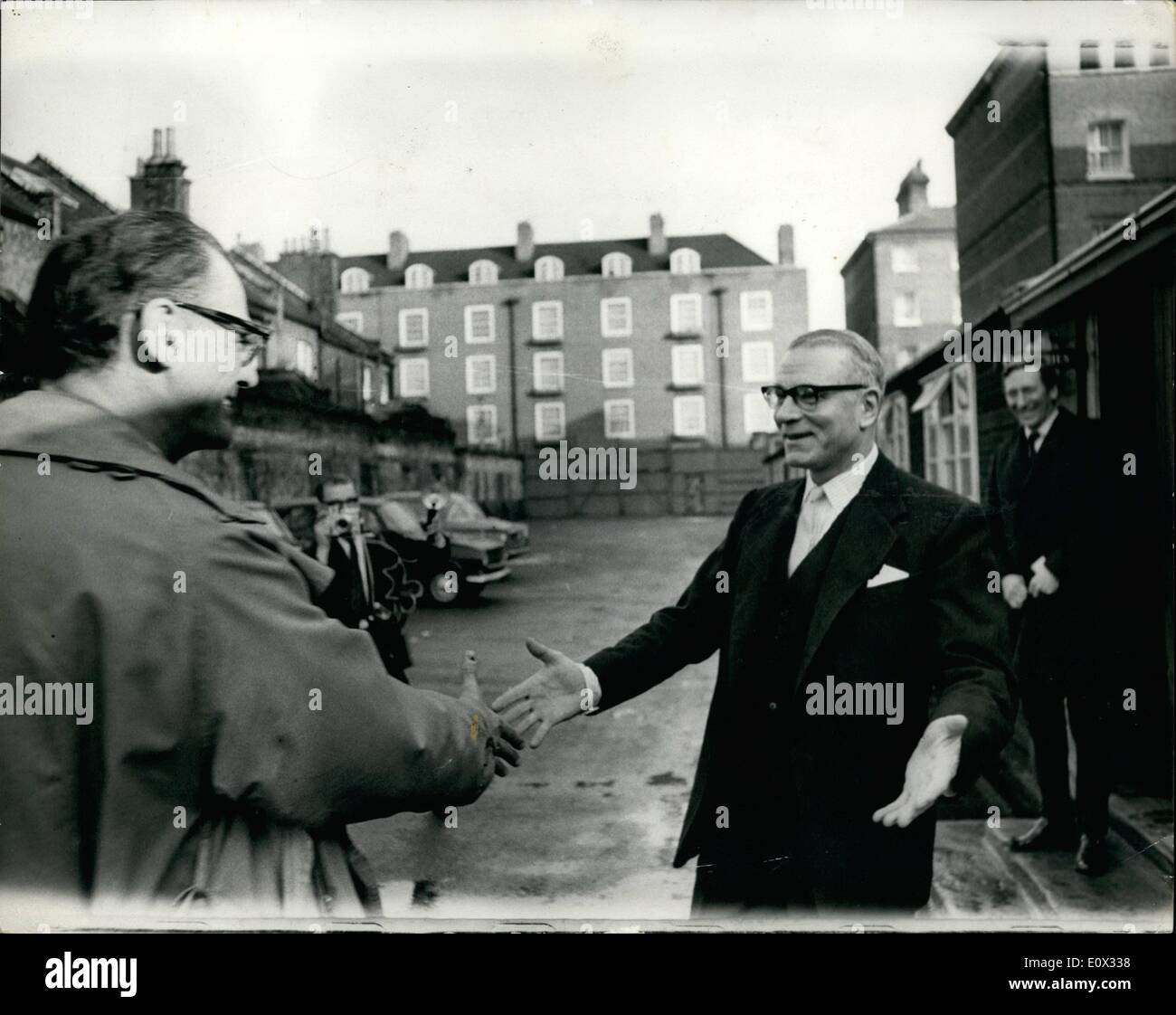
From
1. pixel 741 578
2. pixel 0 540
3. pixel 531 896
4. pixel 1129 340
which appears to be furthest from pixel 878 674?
pixel 0 540

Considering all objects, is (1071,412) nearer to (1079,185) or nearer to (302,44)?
(1079,185)

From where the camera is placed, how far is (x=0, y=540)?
1671 millimetres

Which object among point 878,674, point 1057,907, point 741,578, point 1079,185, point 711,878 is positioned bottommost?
point 1057,907

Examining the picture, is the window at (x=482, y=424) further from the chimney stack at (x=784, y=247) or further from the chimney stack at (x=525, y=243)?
the chimney stack at (x=784, y=247)

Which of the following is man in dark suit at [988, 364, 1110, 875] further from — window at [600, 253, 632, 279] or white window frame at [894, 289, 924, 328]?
window at [600, 253, 632, 279]

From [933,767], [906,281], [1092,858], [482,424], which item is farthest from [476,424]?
[1092,858]

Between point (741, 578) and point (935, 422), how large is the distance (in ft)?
2.95

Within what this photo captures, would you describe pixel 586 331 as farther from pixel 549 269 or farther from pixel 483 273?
pixel 483 273

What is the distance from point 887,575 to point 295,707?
1.46 meters

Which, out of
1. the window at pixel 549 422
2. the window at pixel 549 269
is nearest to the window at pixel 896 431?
the window at pixel 549 422

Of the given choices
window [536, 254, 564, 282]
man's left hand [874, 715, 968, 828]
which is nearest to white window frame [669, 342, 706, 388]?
window [536, 254, 564, 282]

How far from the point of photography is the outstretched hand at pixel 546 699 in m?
2.69

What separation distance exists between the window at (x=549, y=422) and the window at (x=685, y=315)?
462 mm

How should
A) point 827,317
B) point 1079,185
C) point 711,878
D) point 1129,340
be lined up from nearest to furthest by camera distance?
point 711,878, point 827,317, point 1129,340, point 1079,185
